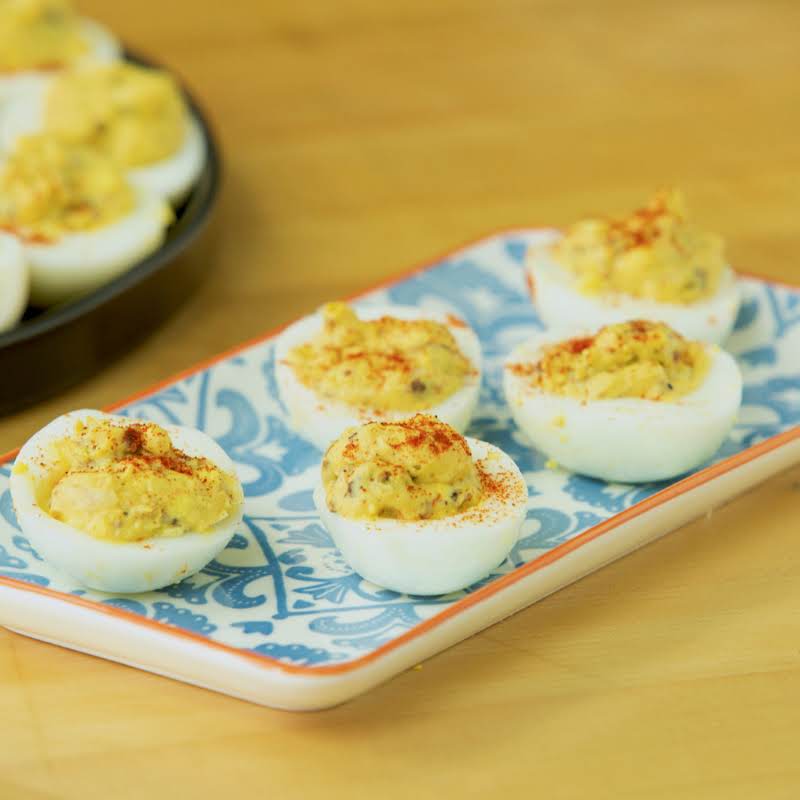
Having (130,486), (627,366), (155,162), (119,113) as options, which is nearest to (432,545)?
(130,486)

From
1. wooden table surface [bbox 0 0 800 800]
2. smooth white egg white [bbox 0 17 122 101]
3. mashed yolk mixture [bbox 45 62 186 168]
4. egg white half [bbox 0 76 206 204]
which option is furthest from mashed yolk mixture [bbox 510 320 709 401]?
smooth white egg white [bbox 0 17 122 101]

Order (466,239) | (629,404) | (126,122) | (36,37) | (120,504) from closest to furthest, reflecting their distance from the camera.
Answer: (120,504)
(629,404)
(126,122)
(466,239)
(36,37)

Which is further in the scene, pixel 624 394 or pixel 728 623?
pixel 624 394

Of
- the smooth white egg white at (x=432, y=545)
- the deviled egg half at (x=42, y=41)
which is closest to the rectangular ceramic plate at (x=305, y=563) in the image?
the smooth white egg white at (x=432, y=545)

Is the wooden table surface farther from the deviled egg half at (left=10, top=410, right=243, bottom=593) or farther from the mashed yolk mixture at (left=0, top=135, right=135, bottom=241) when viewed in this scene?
the mashed yolk mixture at (left=0, top=135, right=135, bottom=241)

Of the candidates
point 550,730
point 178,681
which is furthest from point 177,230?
point 550,730

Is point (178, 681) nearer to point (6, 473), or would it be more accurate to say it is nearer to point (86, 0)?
point (6, 473)

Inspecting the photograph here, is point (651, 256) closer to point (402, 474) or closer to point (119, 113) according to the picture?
point (402, 474)
